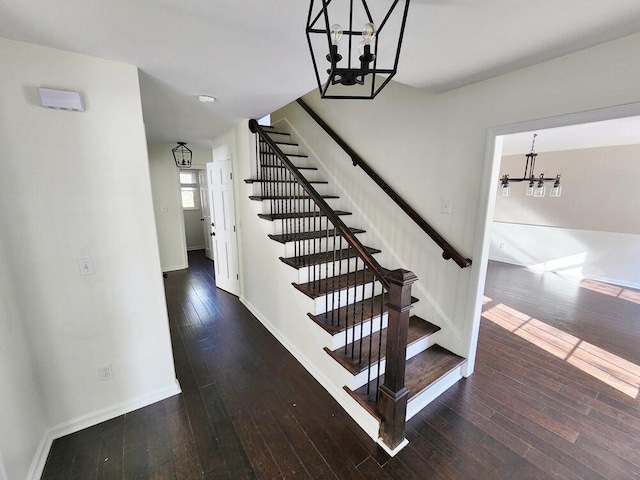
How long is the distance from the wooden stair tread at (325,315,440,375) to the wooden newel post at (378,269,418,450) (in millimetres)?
145

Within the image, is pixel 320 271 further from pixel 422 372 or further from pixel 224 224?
pixel 224 224

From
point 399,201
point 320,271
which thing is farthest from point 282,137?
point 320,271

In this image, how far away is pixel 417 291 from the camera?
2.55m

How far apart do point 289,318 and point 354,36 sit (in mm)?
2265

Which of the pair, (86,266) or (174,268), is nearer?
(86,266)

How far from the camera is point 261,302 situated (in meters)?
3.23

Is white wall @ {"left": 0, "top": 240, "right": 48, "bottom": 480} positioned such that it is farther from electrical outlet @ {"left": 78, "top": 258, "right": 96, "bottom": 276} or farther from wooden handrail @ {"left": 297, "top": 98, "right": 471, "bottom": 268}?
wooden handrail @ {"left": 297, "top": 98, "right": 471, "bottom": 268}

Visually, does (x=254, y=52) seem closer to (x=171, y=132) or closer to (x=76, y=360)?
(x=76, y=360)

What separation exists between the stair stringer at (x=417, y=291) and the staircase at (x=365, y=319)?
7 cm

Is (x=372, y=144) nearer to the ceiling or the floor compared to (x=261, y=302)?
nearer to the ceiling

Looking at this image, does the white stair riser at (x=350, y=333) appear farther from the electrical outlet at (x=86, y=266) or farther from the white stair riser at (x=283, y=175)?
the white stair riser at (x=283, y=175)

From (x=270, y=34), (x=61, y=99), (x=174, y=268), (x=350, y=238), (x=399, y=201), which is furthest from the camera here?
(x=174, y=268)

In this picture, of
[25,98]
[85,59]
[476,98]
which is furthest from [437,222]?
[25,98]

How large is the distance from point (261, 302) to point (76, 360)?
1.73m
